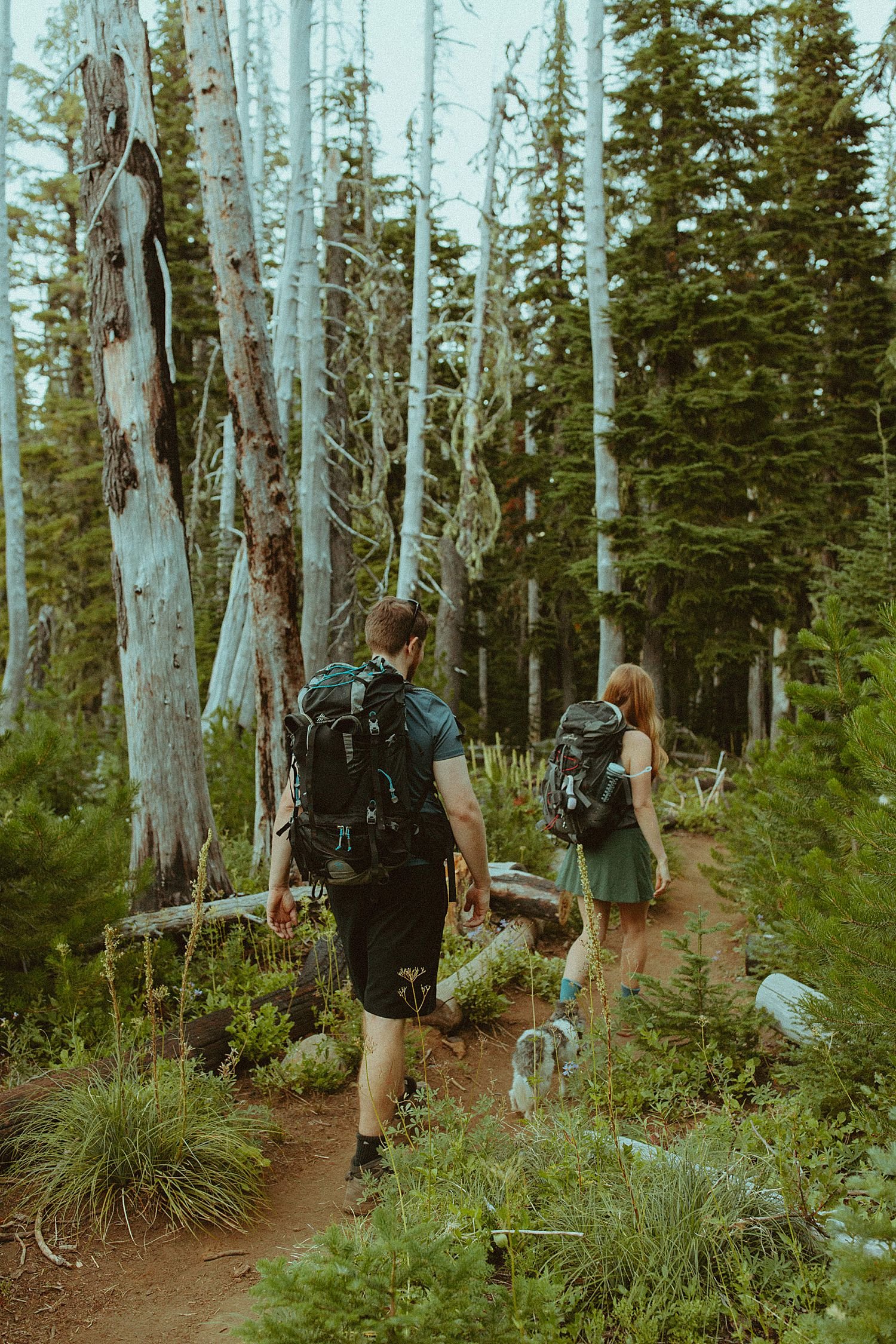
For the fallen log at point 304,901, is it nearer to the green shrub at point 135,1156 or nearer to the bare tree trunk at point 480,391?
the green shrub at point 135,1156

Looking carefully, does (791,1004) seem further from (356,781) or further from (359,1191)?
(356,781)

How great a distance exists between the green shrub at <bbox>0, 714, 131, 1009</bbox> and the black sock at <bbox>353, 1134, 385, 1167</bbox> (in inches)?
66.4

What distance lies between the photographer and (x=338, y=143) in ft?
43.1

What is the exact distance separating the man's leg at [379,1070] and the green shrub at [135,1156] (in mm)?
512

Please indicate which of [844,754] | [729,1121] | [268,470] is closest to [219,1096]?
[729,1121]

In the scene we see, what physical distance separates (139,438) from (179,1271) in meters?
4.71

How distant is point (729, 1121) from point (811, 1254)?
1.70ft

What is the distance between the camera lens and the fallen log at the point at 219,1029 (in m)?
3.67

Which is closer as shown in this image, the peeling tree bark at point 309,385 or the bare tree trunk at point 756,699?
the peeling tree bark at point 309,385

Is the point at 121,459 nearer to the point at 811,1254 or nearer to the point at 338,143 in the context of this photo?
the point at 811,1254

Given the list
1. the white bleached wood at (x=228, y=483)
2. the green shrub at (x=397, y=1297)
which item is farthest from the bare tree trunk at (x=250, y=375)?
the white bleached wood at (x=228, y=483)

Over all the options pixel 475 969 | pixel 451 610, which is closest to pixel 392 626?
pixel 475 969

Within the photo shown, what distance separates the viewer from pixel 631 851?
4.73 metres

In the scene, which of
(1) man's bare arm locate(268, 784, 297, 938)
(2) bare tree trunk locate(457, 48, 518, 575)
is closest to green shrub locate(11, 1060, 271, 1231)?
(1) man's bare arm locate(268, 784, 297, 938)
